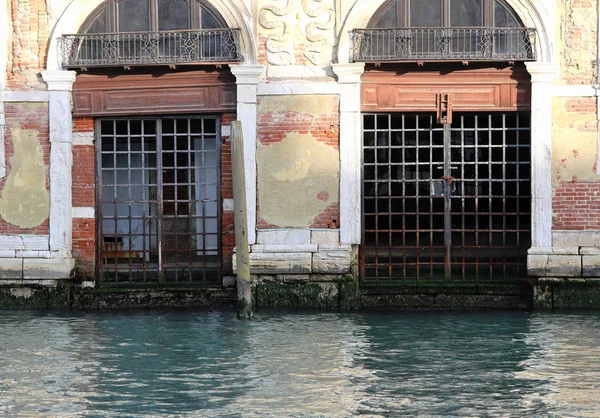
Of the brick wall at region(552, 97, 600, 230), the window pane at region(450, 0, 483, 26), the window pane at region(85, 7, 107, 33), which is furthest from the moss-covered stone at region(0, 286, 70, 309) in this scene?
the brick wall at region(552, 97, 600, 230)

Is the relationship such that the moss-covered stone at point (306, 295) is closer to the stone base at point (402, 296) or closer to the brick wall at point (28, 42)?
the stone base at point (402, 296)

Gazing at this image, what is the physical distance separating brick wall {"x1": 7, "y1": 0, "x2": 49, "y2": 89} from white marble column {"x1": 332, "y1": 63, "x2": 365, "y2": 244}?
3237mm

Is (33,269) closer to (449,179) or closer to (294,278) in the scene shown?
(294,278)

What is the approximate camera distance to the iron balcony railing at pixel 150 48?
43.0 ft

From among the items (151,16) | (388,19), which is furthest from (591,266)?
(151,16)

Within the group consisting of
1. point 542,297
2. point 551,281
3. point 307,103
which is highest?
point 307,103

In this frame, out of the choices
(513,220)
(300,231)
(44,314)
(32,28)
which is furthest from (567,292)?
(32,28)

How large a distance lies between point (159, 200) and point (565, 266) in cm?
449

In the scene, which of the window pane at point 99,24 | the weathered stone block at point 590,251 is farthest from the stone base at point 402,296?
the window pane at point 99,24

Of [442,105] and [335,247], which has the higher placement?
[442,105]

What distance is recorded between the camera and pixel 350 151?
13.2 m

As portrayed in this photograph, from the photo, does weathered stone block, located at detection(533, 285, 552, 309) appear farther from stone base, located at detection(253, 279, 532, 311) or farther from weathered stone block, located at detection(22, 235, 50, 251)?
weathered stone block, located at detection(22, 235, 50, 251)

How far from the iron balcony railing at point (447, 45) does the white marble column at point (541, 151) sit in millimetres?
228

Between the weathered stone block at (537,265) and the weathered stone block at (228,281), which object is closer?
the weathered stone block at (537,265)
